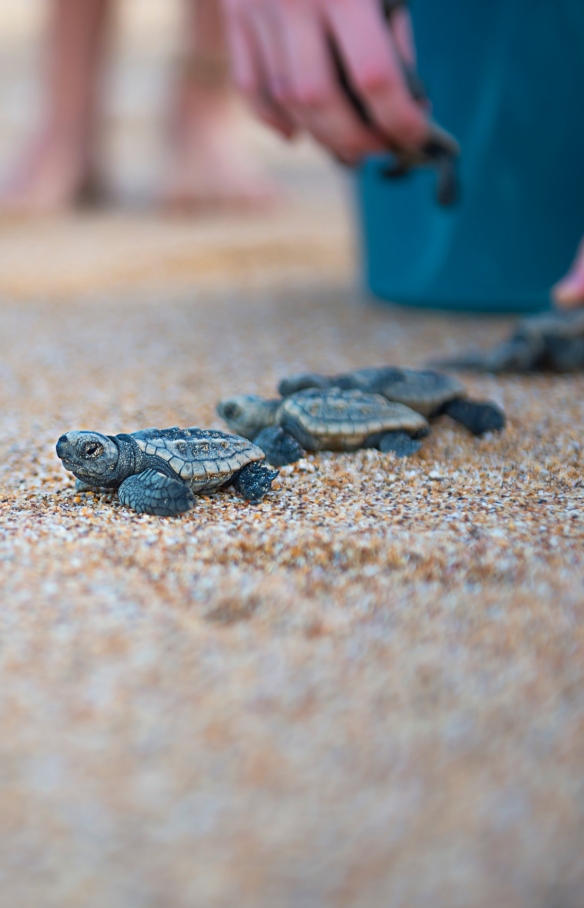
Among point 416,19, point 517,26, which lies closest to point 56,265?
point 416,19

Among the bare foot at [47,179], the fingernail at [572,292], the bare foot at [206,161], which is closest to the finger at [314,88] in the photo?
the fingernail at [572,292]

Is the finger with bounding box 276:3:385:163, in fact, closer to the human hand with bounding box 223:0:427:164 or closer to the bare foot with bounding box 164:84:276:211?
the human hand with bounding box 223:0:427:164

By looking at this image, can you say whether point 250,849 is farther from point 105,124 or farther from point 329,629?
point 105,124

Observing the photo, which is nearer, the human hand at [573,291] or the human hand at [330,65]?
the human hand at [330,65]

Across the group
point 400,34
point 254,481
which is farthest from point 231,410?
point 400,34

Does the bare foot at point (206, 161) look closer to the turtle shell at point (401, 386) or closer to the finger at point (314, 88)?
the finger at point (314, 88)

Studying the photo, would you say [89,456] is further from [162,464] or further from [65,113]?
[65,113]
